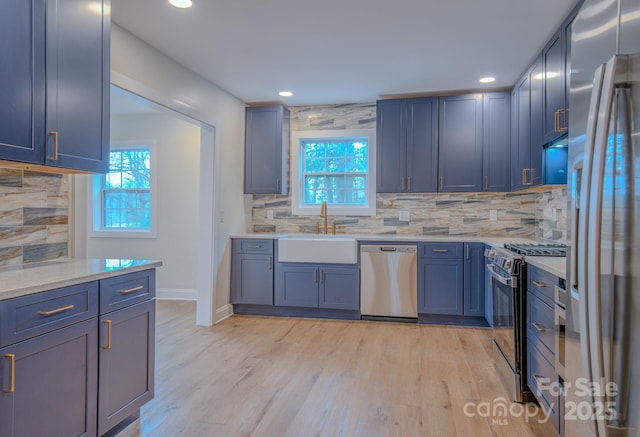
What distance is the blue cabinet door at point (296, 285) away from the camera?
4438mm

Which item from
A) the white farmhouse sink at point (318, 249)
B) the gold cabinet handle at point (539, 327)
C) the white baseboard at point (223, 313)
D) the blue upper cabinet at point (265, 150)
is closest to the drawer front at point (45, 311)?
the gold cabinet handle at point (539, 327)

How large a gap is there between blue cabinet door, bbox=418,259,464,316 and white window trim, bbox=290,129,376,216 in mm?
1064

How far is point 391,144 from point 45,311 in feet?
12.4

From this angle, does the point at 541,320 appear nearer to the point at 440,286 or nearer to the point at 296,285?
the point at 440,286

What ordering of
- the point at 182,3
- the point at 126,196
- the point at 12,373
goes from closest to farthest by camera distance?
the point at 12,373, the point at 182,3, the point at 126,196

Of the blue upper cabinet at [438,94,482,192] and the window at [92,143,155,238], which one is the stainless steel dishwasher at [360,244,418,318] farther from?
the window at [92,143,155,238]

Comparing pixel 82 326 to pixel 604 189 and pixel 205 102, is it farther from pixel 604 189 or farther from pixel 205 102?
pixel 205 102

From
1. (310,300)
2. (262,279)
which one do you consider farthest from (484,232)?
(262,279)

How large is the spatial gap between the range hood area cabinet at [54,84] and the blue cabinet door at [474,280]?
11.2 ft

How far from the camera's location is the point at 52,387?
1637 millimetres

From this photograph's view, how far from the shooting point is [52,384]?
164 cm

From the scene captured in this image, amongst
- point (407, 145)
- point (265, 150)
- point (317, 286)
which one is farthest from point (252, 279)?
point (407, 145)

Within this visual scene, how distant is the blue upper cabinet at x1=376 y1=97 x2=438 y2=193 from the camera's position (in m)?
4.50

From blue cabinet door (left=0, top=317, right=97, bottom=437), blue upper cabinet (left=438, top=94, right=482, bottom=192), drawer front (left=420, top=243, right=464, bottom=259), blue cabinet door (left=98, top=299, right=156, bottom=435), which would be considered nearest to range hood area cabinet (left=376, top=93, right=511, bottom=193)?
blue upper cabinet (left=438, top=94, right=482, bottom=192)
